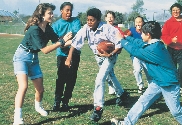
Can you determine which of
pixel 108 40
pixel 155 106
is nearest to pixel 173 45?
pixel 155 106

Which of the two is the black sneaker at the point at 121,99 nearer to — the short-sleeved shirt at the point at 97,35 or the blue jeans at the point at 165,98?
the short-sleeved shirt at the point at 97,35

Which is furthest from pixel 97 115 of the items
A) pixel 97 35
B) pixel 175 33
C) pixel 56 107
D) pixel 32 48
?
pixel 175 33

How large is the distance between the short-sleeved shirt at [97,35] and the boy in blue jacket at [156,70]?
0.94 metres

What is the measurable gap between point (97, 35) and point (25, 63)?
5.23 feet

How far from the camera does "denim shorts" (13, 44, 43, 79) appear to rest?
19.3 feet

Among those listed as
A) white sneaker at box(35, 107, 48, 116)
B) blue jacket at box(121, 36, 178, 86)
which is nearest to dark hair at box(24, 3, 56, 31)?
white sneaker at box(35, 107, 48, 116)

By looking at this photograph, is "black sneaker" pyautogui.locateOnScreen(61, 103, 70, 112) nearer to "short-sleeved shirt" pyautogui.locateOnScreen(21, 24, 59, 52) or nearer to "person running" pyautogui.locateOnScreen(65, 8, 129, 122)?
"person running" pyautogui.locateOnScreen(65, 8, 129, 122)

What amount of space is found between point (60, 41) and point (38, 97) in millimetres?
1459

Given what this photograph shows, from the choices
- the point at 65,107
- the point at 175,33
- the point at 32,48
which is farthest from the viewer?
the point at 175,33

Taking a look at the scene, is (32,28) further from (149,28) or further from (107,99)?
(107,99)

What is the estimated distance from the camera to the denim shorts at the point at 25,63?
5.88 meters

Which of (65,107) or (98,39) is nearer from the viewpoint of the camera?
(98,39)

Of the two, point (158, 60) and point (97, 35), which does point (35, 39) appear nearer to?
point (97, 35)

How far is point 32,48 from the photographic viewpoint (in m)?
5.91
